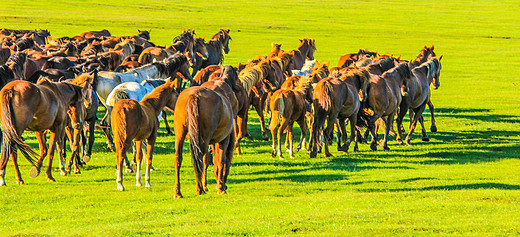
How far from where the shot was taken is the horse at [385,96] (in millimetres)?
16984

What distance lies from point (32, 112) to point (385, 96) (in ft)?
28.7

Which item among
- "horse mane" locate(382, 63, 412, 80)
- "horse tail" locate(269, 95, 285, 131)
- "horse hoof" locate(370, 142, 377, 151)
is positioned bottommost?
"horse hoof" locate(370, 142, 377, 151)

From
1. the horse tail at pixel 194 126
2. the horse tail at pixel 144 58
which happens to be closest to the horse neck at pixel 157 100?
the horse tail at pixel 194 126

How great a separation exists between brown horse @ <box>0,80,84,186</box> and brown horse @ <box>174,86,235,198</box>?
8.55 ft

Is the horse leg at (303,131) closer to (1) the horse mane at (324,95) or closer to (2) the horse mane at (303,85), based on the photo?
(2) the horse mane at (303,85)

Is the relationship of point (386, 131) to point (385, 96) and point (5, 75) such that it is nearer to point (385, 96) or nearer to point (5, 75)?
point (385, 96)

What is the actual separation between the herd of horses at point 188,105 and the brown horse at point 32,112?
2 centimetres

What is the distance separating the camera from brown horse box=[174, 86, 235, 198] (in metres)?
10.6

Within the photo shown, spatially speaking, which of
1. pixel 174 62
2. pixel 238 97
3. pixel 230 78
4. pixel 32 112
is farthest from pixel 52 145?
pixel 174 62

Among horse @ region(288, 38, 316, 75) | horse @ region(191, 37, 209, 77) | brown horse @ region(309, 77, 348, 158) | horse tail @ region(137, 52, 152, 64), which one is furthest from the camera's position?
horse @ region(191, 37, 209, 77)

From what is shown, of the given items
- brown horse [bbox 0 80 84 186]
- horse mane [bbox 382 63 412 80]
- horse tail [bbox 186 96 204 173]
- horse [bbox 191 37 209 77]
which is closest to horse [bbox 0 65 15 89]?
brown horse [bbox 0 80 84 186]

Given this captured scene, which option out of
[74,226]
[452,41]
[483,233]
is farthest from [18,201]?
[452,41]

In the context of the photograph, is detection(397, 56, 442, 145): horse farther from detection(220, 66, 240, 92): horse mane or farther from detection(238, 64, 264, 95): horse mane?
detection(220, 66, 240, 92): horse mane

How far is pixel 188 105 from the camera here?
34.9 feet
